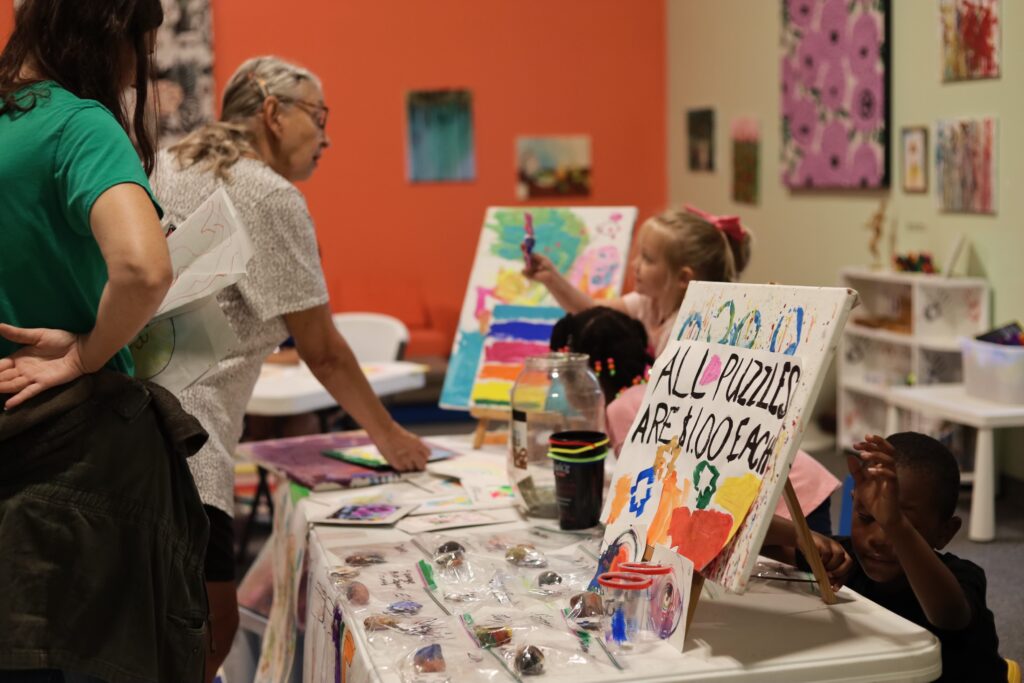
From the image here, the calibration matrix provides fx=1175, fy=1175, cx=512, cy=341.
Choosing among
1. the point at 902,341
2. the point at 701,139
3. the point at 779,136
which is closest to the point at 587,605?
the point at 902,341

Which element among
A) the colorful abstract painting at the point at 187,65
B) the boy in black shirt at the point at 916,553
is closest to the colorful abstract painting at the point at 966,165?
the boy in black shirt at the point at 916,553

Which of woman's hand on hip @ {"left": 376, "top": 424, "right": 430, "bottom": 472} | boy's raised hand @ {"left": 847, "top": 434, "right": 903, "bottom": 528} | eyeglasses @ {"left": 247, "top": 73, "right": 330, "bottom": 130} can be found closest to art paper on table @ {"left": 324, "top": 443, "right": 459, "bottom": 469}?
woman's hand on hip @ {"left": 376, "top": 424, "right": 430, "bottom": 472}

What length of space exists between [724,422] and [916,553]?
0.94ft

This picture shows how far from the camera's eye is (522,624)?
1.47 metres

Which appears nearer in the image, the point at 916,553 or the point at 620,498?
the point at 916,553

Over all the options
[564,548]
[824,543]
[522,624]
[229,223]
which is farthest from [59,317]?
[824,543]

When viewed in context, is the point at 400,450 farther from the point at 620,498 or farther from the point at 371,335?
the point at 371,335

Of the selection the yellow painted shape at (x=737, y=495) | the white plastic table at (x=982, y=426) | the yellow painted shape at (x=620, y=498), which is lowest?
the white plastic table at (x=982, y=426)

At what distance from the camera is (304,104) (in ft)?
7.60

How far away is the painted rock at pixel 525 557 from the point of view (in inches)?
67.2

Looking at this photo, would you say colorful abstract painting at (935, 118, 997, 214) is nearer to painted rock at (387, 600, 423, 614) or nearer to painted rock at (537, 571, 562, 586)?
painted rock at (537, 571, 562, 586)

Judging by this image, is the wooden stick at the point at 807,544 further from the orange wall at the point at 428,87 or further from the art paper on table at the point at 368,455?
Result: the orange wall at the point at 428,87

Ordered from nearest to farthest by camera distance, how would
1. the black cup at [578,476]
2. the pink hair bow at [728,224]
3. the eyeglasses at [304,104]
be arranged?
the black cup at [578,476] < the eyeglasses at [304,104] < the pink hair bow at [728,224]

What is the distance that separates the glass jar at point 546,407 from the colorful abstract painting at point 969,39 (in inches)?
134
